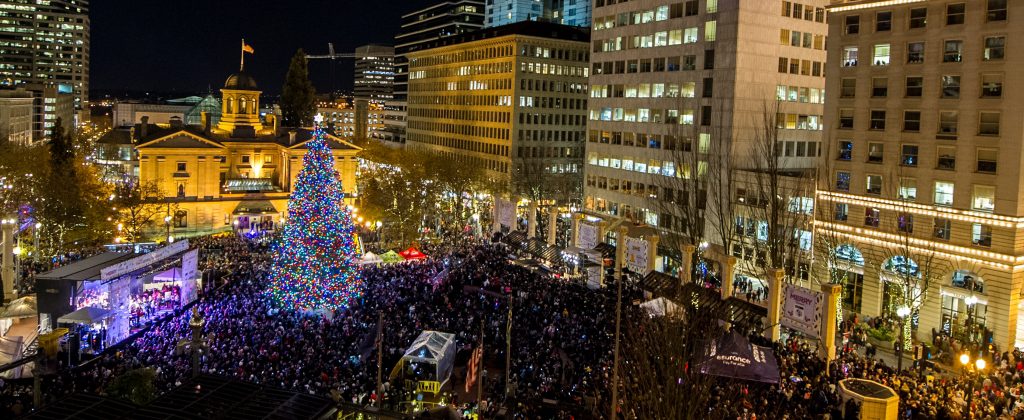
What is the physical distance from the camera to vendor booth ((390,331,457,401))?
2792cm

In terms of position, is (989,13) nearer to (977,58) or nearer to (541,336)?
(977,58)

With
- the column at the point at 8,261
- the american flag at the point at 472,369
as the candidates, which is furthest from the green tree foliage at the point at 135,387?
the column at the point at 8,261

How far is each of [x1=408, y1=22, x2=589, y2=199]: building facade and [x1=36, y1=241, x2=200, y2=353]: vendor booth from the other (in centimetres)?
4987

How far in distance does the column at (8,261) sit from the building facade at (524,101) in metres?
53.6

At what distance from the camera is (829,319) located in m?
31.6

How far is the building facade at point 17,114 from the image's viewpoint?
121 m

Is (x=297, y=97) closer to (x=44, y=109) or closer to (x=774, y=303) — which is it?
(x=44, y=109)

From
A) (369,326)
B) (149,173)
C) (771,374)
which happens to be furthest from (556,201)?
(771,374)

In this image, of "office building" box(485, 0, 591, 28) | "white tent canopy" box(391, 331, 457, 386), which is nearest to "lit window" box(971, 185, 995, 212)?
"white tent canopy" box(391, 331, 457, 386)

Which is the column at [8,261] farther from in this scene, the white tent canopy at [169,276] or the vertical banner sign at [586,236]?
the vertical banner sign at [586,236]

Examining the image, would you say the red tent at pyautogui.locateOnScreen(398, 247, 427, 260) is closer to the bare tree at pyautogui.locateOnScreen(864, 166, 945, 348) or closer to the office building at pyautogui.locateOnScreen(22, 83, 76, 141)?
the bare tree at pyautogui.locateOnScreen(864, 166, 945, 348)

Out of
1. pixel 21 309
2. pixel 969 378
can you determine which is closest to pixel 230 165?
pixel 21 309

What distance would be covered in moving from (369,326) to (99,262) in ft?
46.3

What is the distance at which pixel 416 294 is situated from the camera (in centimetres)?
3984
